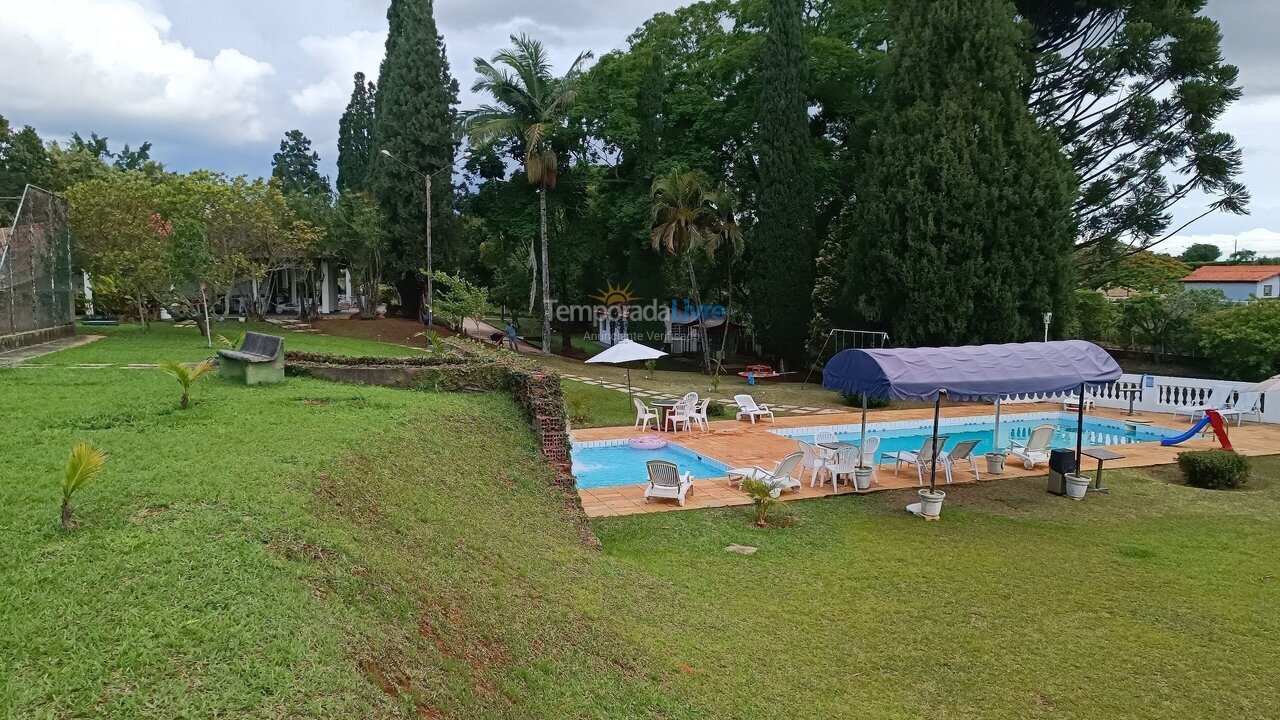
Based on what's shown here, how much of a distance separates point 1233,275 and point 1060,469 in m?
45.3

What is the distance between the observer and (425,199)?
99.3 ft

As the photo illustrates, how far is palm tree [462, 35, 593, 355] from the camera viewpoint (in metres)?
26.3

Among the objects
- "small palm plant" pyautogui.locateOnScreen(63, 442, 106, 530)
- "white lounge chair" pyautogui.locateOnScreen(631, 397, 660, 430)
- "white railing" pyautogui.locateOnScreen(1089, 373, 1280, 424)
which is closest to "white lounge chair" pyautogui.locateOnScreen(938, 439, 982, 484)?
"white lounge chair" pyautogui.locateOnScreen(631, 397, 660, 430)

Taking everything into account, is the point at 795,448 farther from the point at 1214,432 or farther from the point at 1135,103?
the point at 1135,103

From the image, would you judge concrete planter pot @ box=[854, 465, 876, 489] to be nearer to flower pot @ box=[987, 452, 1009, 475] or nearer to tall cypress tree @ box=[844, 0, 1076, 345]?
flower pot @ box=[987, 452, 1009, 475]

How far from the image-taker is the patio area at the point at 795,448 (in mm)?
10344

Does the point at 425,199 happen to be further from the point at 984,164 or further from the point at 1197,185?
the point at 1197,185

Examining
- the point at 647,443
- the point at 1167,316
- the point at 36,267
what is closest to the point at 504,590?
the point at 647,443

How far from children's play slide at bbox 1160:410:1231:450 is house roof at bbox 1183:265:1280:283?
34.9 metres

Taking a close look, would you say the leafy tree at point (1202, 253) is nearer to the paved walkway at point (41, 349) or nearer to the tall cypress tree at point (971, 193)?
the tall cypress tree at point (971, 193)

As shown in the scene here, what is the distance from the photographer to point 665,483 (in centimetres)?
1013

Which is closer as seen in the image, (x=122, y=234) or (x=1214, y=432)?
(x=1214, y=432)

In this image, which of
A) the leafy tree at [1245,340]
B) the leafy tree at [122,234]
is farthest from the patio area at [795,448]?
the leafy tree at [122,234]

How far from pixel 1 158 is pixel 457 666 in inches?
1648
